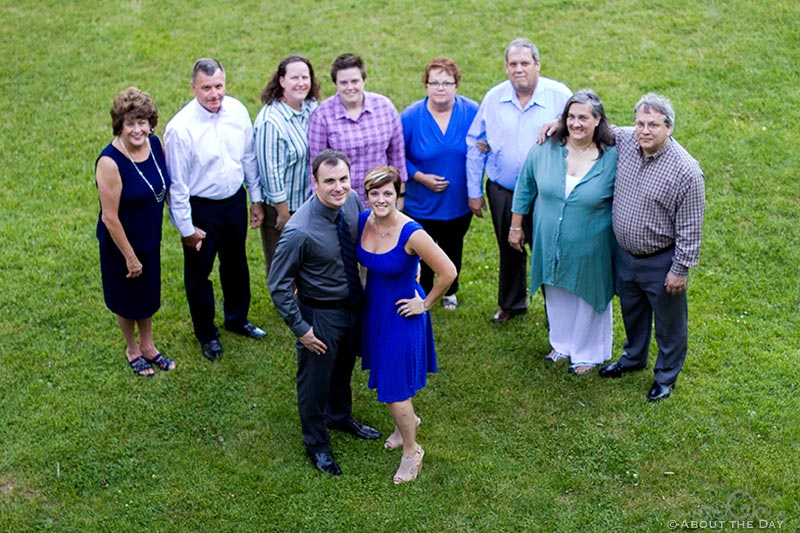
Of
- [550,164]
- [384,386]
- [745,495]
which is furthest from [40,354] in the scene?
[745,495]

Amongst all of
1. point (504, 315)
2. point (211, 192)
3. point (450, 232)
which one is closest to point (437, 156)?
point (450, 232)

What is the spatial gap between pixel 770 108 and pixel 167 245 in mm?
6981

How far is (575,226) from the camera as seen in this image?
6.89 metres

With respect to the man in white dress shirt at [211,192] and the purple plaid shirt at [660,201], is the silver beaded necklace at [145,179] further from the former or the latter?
the purple plaid shirt at [660,201]

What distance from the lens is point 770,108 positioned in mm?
10750

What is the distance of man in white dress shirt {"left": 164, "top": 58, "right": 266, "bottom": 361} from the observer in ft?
22.8

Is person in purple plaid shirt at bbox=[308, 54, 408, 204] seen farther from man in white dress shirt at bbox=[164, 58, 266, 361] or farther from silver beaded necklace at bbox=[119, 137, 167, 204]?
silver beaded necklace at bbox=[119, 137, 167, 204]

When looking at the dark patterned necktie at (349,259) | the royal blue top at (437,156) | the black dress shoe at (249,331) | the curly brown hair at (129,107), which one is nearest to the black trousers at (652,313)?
the royal blue top at (437,156)

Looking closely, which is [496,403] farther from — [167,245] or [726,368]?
[167,245]

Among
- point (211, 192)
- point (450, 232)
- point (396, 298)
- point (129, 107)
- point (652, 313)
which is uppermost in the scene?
point (129, 107)

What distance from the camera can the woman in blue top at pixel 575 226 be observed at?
670 centimetres

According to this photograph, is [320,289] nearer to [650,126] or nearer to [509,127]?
[509,127]

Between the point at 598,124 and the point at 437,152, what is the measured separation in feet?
4.83

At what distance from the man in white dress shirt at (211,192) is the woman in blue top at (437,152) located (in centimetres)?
130
